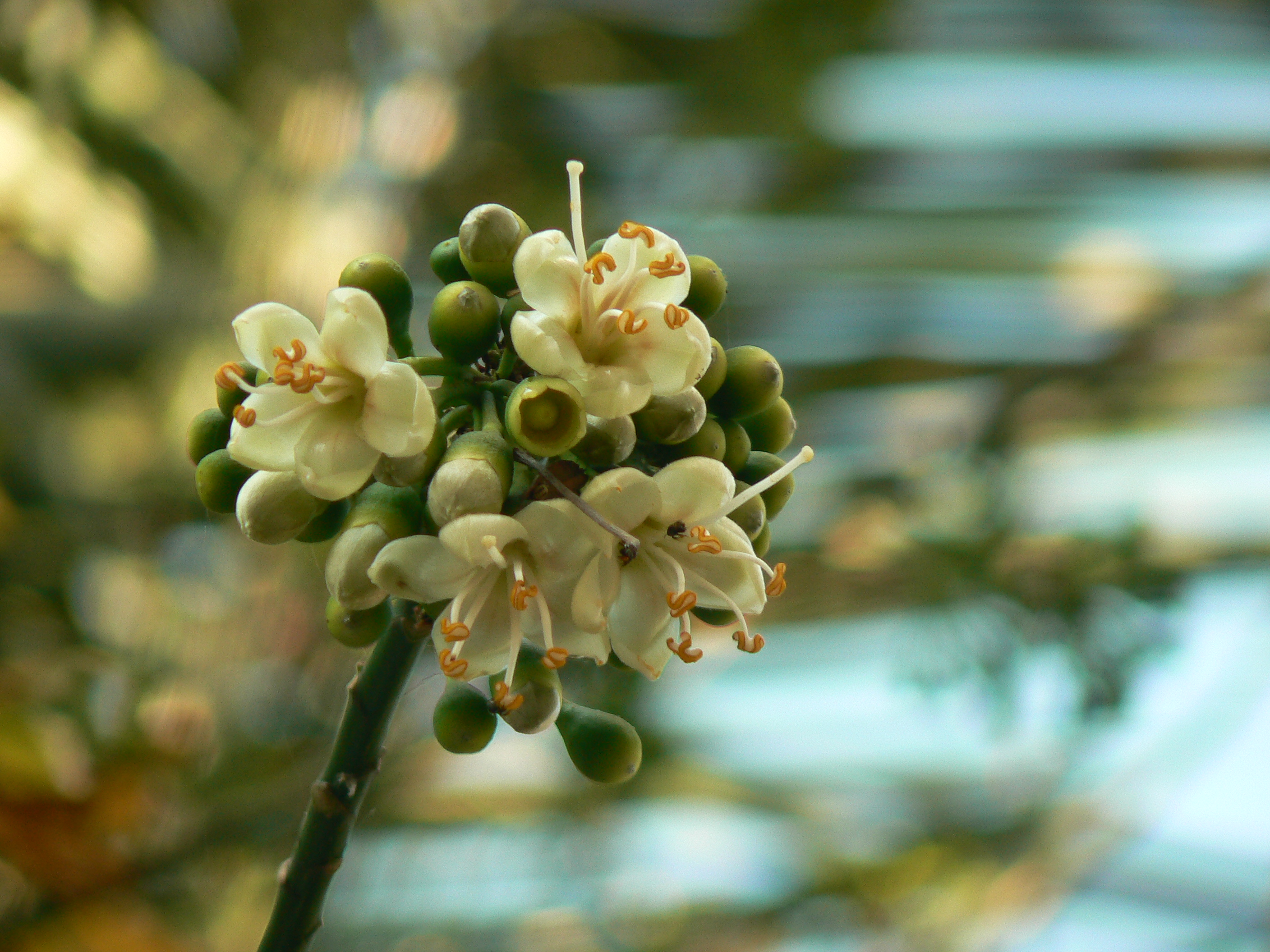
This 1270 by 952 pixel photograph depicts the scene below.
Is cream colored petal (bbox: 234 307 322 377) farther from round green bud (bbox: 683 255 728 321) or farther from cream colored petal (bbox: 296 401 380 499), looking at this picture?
round green bud (bbox: 683 255 728 321)

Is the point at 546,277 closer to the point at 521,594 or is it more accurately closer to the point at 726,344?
the point at 521,594

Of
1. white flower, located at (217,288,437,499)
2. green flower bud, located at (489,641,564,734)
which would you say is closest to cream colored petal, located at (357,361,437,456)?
white flower, located at (217,288,437,499)

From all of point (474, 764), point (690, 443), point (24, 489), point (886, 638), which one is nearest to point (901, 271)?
point (886, 638)

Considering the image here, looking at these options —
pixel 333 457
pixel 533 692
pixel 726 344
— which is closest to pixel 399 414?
pixel 333 457

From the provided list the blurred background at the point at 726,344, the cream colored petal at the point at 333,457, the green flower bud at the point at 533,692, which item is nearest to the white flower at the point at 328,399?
the cream colored petal at the point at 333,457

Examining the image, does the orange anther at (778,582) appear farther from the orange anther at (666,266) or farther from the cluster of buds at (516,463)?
the orange anther at (666,266)

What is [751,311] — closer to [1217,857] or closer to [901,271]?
[901,271]
